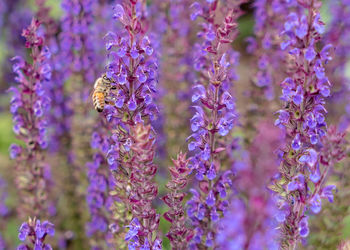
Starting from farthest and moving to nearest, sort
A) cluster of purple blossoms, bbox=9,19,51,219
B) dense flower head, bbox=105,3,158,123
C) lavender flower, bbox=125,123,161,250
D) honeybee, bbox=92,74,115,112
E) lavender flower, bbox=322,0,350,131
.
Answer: lavender flower, bbox=322,0,350,131
honeybee, bbox=92,74,115,112
cluster of purple blossoms, bbox=9,19,51,219
dense flower head, bbox=105,3,158,123
lavender flower, bbox=125,123,161,250

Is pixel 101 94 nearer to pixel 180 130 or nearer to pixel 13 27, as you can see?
pixel 180 130

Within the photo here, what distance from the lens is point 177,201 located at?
2.86m

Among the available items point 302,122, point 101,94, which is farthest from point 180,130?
point 302,122

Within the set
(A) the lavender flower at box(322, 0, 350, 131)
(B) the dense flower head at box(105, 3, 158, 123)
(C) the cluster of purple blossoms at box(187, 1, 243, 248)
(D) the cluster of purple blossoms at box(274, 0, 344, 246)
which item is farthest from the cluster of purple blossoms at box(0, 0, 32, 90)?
(D) the cluster of purple blossoms at box(274, 0, 344, 246)

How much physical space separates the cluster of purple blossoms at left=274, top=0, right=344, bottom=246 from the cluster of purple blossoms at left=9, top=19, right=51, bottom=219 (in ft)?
6.26

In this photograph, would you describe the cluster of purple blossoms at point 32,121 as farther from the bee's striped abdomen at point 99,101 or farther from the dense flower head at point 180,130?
the bee's striped abdomen at point 99,101

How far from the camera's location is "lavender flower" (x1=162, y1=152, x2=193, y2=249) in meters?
2.71

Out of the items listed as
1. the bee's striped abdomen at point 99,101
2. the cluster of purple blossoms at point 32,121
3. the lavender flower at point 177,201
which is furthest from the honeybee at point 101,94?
the lavender flower at point 177,201

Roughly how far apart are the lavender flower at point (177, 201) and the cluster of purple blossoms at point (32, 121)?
4.56 ft

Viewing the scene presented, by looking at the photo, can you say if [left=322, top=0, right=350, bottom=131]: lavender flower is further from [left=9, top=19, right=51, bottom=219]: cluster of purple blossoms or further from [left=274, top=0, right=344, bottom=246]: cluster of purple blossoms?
[left=9, top=19, right=51, bottom=219]: cluster of purple blossoms

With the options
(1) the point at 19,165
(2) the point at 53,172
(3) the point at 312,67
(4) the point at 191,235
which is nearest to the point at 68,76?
(1) the point at 19,165

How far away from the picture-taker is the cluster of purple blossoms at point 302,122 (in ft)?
8.72

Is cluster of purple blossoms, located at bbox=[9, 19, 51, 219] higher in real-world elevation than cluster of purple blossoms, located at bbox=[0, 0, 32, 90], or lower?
lower

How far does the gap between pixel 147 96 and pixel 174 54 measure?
262cm
